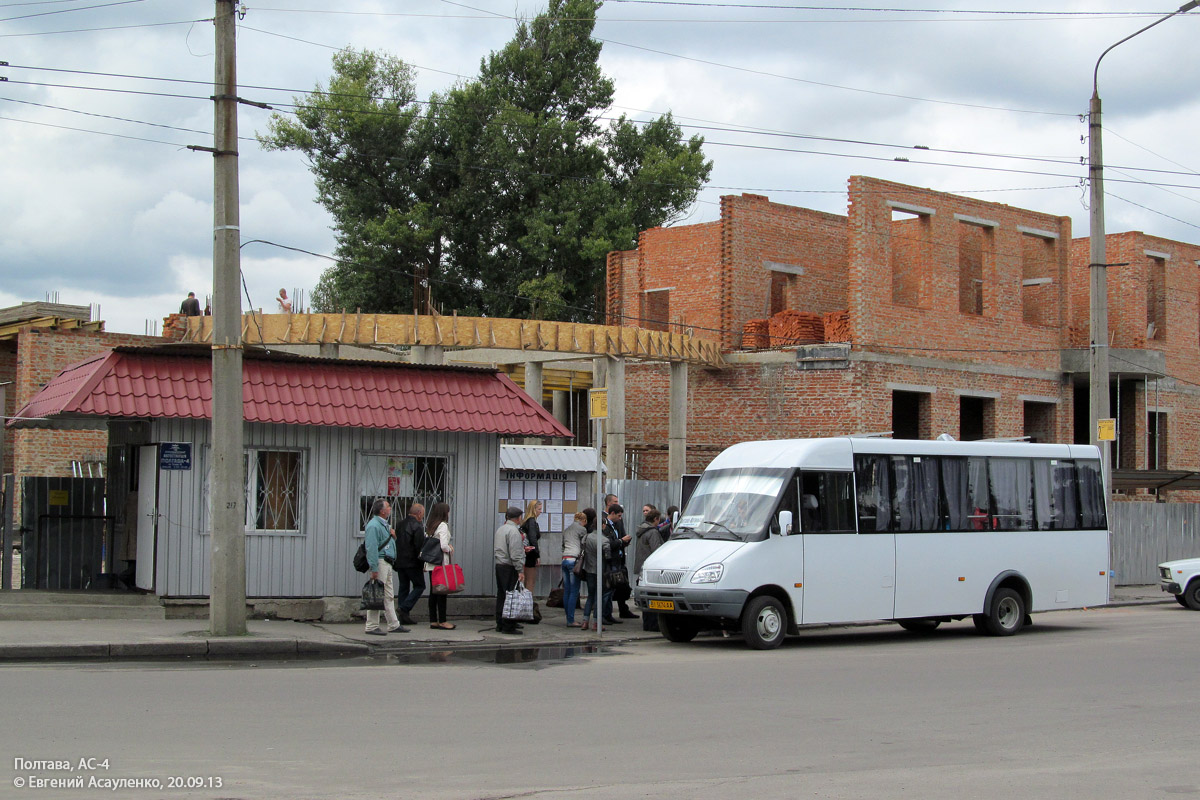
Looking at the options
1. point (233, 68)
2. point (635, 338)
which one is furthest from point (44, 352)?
point (233, 68)

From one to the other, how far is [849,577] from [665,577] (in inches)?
97.1

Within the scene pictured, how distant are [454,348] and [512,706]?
53.5 feet

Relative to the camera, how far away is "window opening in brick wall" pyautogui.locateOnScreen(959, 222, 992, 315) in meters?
32.4

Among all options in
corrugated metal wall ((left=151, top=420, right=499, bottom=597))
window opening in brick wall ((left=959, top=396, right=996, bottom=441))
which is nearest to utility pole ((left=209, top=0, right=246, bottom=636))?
corrugated metal wall ((left=151, top=420, right=499, bottom=597))

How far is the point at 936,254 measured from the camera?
2961 cm

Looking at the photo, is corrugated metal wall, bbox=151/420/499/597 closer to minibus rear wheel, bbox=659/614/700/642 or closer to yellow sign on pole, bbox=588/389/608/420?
yellow sign on pole, bbox=588/389/608/420

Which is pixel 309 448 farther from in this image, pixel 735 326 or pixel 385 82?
pixel 385 82

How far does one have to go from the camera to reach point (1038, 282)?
3278 centimetres

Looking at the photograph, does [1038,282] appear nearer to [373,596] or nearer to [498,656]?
[498,656]

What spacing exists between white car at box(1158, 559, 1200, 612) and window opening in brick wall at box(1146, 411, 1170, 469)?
13214 millimetres

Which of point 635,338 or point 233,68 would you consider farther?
point 635,338

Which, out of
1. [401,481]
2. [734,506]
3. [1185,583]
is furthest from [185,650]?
[1185,583]

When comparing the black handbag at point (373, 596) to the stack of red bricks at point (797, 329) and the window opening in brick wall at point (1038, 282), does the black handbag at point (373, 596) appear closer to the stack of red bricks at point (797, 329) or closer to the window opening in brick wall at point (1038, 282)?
the stack of red bricks at point (797, 329)

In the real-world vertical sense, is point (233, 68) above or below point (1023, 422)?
above
